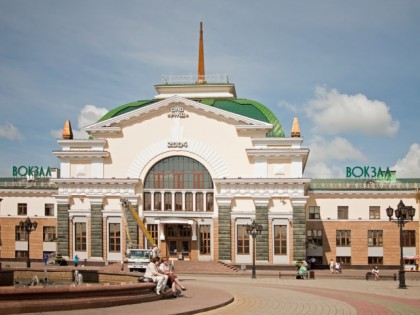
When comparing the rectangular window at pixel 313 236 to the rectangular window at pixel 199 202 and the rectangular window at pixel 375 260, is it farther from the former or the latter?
the rectangular window at pixel 199 202

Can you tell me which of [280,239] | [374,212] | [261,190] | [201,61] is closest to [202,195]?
[261,190]

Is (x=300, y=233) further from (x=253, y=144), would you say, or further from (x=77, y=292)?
(x=77, y=292)

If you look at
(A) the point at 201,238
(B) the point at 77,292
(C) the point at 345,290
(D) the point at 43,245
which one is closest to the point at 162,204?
(A) the point at 201,238

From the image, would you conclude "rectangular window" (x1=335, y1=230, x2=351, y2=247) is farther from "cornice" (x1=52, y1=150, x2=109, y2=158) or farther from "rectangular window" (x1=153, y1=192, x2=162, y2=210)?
"cornice" (x1=52, y1=150, x2=109, y2=158)

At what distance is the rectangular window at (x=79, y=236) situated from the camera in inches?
2338

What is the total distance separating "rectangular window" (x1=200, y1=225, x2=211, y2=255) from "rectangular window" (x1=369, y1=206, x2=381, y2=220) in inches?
626

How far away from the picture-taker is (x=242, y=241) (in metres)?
58.0

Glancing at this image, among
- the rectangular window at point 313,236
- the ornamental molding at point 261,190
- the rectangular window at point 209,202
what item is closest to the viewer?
the ornamental molding at point 261,190

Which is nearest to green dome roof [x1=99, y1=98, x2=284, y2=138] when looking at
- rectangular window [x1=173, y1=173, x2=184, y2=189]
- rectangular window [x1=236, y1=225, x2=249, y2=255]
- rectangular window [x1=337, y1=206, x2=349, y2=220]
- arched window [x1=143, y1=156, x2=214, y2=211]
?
arched window [x1=143, y1=156, x2=214, y2=211]

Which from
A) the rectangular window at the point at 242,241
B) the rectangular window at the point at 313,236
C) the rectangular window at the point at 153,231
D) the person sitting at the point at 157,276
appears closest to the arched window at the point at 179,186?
the rectangular window at the point at 153,231

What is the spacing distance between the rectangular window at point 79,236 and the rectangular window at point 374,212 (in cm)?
2684

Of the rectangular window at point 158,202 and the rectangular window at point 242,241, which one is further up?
the rectangular window at point 158,202

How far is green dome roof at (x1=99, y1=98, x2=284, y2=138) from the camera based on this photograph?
62.4m

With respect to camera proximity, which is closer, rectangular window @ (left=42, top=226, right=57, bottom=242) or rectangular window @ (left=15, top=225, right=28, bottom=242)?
rectangular window @ (left=42, top=226, right=57, bottom=242)
